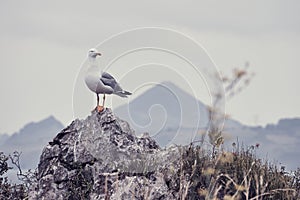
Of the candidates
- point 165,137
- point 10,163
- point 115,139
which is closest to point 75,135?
point 115,139

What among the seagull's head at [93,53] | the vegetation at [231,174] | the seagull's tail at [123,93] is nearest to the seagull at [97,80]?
the seagull's head at [93,53]

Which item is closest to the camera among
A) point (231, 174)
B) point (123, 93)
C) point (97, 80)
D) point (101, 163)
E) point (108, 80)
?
point (231, 174)

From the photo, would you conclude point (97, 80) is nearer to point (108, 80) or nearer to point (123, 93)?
point (108, 80)

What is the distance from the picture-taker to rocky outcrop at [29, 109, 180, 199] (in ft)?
45.6

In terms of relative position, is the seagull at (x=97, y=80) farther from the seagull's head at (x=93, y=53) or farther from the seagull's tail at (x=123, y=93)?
the seagull's tail at (x=123, y=93)

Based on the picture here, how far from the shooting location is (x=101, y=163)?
14312mm

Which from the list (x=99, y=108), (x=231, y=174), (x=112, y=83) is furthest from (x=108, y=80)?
(x=231, y=174)

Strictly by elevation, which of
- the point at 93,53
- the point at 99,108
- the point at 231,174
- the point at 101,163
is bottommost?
the point at 231,174

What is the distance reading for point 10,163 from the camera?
17031 millimetres

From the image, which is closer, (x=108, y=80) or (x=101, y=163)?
(x=101, y=163)

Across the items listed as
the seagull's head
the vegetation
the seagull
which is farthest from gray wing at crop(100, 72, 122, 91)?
the vegetation

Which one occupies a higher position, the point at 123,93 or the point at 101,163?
the point at 123,93

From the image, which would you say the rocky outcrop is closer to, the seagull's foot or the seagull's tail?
the seagull's foot

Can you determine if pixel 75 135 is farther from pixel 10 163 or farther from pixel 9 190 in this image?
pixel 10 163
